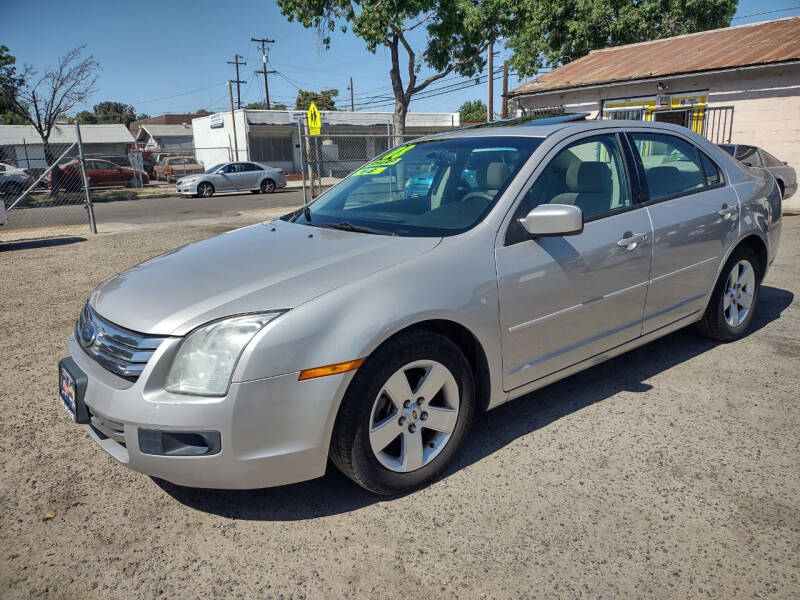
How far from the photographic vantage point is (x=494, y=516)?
8.81 ft

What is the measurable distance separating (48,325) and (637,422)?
505 centimetres

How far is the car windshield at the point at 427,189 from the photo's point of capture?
326cm

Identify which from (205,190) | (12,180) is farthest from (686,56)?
(12,180)

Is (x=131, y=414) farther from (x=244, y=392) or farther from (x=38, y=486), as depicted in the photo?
(x=38, y=486)

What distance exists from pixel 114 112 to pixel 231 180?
93350 mm

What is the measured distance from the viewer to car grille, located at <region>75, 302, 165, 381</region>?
2475 mm

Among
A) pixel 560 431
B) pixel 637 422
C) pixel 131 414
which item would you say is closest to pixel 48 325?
pixel 131 414

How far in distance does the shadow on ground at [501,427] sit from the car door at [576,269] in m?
0.39

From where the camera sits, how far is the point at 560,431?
3.43 metres

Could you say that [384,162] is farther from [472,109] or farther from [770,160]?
[472,109]

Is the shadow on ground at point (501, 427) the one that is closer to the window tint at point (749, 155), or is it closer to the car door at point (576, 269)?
the car door at point (576, 269)

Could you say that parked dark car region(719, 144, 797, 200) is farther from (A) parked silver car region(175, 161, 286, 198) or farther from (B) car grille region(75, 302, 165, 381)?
(A) parked silver car region(175, 161, 286, 198)

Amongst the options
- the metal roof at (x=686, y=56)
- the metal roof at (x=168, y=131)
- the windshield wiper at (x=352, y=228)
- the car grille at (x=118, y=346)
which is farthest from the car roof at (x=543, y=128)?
the metal roof at (x=168, y=131)

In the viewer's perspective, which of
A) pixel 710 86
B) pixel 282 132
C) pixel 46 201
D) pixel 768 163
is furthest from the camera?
pixel 282 132
